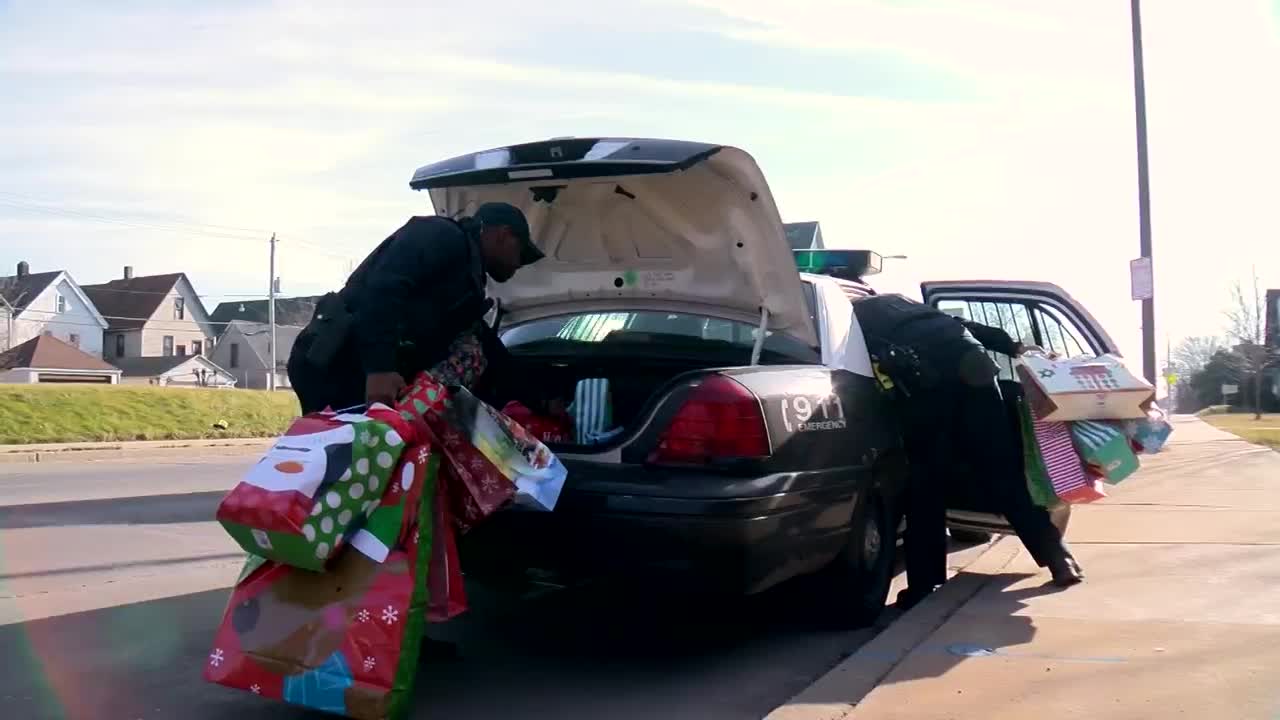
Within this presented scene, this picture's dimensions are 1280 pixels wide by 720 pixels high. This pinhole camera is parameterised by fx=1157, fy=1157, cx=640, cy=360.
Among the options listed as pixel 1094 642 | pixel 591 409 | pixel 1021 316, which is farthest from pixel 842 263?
pixel 1094 642

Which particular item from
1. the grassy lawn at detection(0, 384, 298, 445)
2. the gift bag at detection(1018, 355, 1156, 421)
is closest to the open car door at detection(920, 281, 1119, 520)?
the gift bag at detection(1018, 355, 1156, 421)

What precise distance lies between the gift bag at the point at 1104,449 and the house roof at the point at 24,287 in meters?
54.5

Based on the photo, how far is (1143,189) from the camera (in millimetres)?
15883

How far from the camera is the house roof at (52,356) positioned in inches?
1969

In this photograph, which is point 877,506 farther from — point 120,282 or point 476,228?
point 120,282

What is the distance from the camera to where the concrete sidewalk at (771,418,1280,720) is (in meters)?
3.73

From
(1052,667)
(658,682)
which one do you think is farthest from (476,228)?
(1052,667)

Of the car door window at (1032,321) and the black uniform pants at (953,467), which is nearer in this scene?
the black uniform pants at (953,467)

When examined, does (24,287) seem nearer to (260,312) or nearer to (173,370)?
(173,370)

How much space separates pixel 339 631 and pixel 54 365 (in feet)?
178

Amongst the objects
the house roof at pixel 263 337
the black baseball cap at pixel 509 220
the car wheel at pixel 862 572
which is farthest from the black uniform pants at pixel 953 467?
the house roof at pixel 263 337

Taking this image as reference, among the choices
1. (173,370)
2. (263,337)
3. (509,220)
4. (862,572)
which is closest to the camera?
(509,220)

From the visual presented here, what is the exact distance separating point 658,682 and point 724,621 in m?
1.08

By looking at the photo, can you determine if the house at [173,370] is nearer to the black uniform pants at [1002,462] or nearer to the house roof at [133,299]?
the house roof at [133,299]
